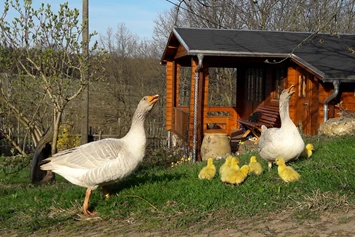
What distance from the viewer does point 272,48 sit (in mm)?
15430

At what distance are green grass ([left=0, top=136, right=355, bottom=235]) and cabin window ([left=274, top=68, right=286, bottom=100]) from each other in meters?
9.92

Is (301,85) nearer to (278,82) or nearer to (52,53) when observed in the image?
(278,82)

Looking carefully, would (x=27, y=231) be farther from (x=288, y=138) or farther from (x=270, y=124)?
(x=270, y=124)

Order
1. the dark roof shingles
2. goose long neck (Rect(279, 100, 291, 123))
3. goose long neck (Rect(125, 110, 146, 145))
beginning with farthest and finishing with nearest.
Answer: the dark roof shingles, goose long neck (Rect(279, 100, 291, 123)), goose long neck (Rect(125, 110, 146, 145))

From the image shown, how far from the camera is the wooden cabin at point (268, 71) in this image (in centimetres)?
1410

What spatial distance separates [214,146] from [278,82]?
17.3 ft

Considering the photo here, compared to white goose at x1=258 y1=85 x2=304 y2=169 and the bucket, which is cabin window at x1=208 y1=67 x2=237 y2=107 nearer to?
the bucket

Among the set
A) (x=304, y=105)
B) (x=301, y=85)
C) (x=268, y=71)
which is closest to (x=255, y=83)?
(x=268, y=71)

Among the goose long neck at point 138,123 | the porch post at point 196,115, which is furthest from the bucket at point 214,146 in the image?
the goose long neck at point 138,123

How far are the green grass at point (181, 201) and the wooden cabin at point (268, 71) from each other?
5425mm

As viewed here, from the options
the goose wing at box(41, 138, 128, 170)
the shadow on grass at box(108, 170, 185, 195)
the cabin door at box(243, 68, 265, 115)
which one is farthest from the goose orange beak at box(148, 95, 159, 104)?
the cabin door at box(243, 68, 265, 115)

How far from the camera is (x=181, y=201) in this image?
6.21m

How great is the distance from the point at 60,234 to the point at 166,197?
1605 millimetres

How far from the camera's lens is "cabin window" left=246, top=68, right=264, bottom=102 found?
19484mm
